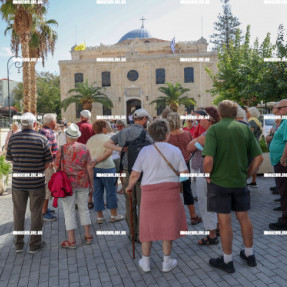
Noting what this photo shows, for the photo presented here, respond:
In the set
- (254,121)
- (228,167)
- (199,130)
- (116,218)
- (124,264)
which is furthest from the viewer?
(254,121)

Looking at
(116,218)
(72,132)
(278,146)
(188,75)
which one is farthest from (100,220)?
(188,75)

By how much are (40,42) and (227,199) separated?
793 inches

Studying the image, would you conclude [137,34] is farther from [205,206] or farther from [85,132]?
[205,206]

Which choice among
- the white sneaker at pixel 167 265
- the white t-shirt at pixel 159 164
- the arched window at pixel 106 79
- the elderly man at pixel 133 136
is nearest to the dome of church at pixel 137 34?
the arched window at pixel 106 79

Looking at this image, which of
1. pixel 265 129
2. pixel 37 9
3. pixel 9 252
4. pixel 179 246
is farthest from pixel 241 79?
pixel 9 252

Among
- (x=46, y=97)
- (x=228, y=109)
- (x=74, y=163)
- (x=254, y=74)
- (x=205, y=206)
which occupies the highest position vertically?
(x=46, y=97)

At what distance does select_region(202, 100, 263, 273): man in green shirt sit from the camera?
3.53m

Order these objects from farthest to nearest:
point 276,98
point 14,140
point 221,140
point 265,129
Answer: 1. point 276,98
2. point 265,129
3. point 14,140
4. point 221,140

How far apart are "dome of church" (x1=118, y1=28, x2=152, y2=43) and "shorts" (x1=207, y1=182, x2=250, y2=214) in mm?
46899

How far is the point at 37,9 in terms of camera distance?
645 inches

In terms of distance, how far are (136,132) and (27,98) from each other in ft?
47.9

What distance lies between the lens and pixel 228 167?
3.56 m

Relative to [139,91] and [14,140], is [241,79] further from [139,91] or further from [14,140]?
[139,91]

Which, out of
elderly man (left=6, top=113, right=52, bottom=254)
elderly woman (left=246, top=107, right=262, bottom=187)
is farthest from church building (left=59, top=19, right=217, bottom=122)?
elderly man (left=6, top=113, right=52, bottom=254)
